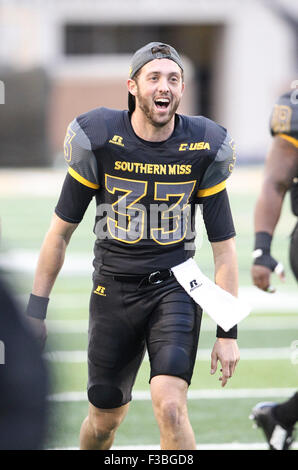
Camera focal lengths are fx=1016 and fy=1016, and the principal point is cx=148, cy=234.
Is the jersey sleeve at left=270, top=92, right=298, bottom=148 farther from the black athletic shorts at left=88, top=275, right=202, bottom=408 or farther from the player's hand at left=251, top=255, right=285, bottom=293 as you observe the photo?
the black athletic shorts at left=88, top=275, right=202, bottom=408

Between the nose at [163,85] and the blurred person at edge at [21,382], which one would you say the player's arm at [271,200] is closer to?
the nose at [163,85]

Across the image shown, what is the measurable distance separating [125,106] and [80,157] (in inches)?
1046

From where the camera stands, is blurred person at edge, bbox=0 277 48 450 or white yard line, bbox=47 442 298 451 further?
white yard line, bbox=47 442 298 451

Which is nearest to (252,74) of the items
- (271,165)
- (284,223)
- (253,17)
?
(253,17)

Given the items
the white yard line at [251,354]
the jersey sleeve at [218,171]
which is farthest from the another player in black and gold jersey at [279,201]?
the white yard line at [251,354]

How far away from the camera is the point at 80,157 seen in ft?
14.2

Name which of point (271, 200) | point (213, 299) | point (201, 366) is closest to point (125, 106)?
point (201, 366)

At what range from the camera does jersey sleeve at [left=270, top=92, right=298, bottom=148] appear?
4.88 m

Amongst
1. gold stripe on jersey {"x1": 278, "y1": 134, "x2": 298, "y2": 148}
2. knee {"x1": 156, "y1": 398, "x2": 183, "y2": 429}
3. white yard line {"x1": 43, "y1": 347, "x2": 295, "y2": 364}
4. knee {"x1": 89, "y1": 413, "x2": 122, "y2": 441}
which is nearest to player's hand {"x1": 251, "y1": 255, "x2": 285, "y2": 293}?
gold stripe on jersey {"x1": 278, "y1": 134, "x2": 298, "y2": 148}

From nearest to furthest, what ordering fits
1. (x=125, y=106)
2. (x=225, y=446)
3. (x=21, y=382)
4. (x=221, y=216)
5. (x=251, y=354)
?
(x=21, y=382)
(x=221, y=216)
(x=225, y=446)
(x=251, y=354)
(x=125, y=106)

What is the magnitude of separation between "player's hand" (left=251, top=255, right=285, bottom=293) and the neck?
90cm

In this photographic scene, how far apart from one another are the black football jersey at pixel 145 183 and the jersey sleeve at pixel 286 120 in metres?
0.51

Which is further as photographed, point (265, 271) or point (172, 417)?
point (265, 271)

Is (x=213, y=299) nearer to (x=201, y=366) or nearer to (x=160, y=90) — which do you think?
(x=160, y=90)
